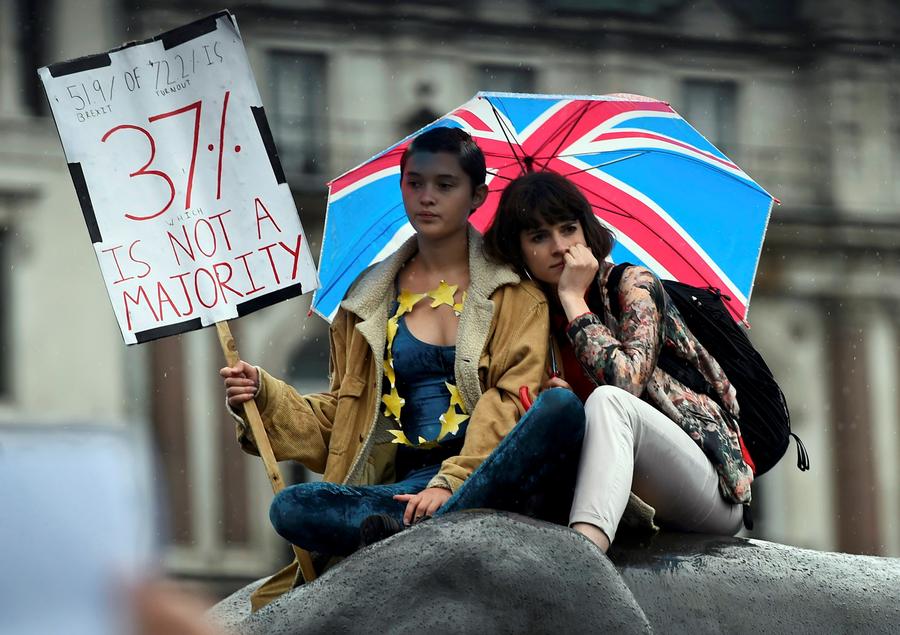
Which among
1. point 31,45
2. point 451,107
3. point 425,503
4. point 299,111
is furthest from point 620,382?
point 451,107

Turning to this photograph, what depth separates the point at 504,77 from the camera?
81.1ft

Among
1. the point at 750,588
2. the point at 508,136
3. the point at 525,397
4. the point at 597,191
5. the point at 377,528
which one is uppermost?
the point at 508,136

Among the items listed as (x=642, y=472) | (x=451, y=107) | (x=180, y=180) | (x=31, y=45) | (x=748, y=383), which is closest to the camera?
(x=642, y=472)

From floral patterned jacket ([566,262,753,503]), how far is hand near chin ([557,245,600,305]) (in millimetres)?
82

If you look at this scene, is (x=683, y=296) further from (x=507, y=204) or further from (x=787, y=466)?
(x=787, y=466)

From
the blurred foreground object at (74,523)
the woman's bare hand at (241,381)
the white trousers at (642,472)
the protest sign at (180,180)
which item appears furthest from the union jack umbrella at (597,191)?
the blurred foreground object at (74,523)

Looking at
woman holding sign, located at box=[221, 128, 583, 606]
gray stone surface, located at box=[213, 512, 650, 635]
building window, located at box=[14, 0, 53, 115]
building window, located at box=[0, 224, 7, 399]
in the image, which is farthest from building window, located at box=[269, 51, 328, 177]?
gray stone surface, located at box=[213, 512, 650, 635]

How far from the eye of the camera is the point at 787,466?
996 inches

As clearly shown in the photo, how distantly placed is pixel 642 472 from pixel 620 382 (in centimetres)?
20

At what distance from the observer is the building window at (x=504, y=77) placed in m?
24.6

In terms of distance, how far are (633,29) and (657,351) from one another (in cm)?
2195

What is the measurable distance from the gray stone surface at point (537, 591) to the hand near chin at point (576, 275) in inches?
25.7

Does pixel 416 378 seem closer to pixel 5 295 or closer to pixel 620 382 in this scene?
pixel 620 382

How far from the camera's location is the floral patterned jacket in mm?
4113
